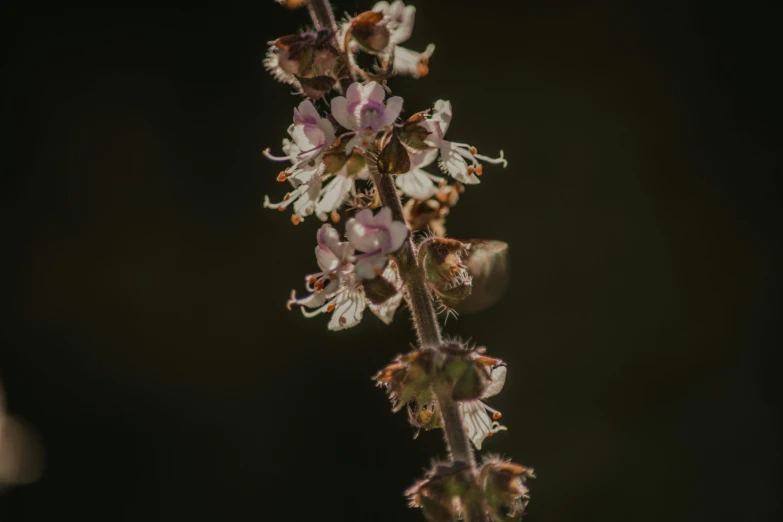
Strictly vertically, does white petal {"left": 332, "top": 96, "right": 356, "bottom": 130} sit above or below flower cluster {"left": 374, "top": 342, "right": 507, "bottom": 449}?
above

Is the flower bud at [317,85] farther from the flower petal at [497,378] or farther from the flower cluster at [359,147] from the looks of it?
the flower petal at [497,378]

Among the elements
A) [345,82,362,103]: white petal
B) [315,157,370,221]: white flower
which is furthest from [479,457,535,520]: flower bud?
[345,82,362,103]: white petal

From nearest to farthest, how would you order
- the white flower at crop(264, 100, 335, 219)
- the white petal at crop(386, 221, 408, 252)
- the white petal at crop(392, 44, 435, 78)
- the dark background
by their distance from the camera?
the white petal at crop(386, 221, 408, 252) < the white flower at crop(264, 100, 335, 219) < the white petal at crop(392, 44, 435, 78) < the dark background

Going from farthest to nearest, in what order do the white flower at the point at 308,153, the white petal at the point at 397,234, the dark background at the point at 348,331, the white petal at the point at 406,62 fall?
the dark background at the point at 348,331 → the white petal at the point at 406,62 → the white flower at the point at 308,153 → the white petal at the point at 397,234

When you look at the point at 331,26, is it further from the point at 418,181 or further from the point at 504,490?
the point at 504,490

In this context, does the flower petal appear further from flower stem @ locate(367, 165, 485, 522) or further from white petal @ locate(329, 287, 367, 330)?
white petal @ locate(329, 287, 367, 330)

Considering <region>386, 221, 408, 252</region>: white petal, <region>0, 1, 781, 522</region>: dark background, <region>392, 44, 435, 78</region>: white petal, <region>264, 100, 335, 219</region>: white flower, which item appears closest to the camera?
<region>386, 221, 408, 252</region>: white petal

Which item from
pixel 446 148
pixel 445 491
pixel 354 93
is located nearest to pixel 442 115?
pixel 446 148

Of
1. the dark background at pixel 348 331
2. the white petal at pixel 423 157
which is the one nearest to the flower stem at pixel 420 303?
the white petal at pixel 423 157

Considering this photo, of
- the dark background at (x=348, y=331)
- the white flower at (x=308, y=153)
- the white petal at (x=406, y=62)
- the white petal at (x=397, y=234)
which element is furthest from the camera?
the dark background at (x=348, y=331)
